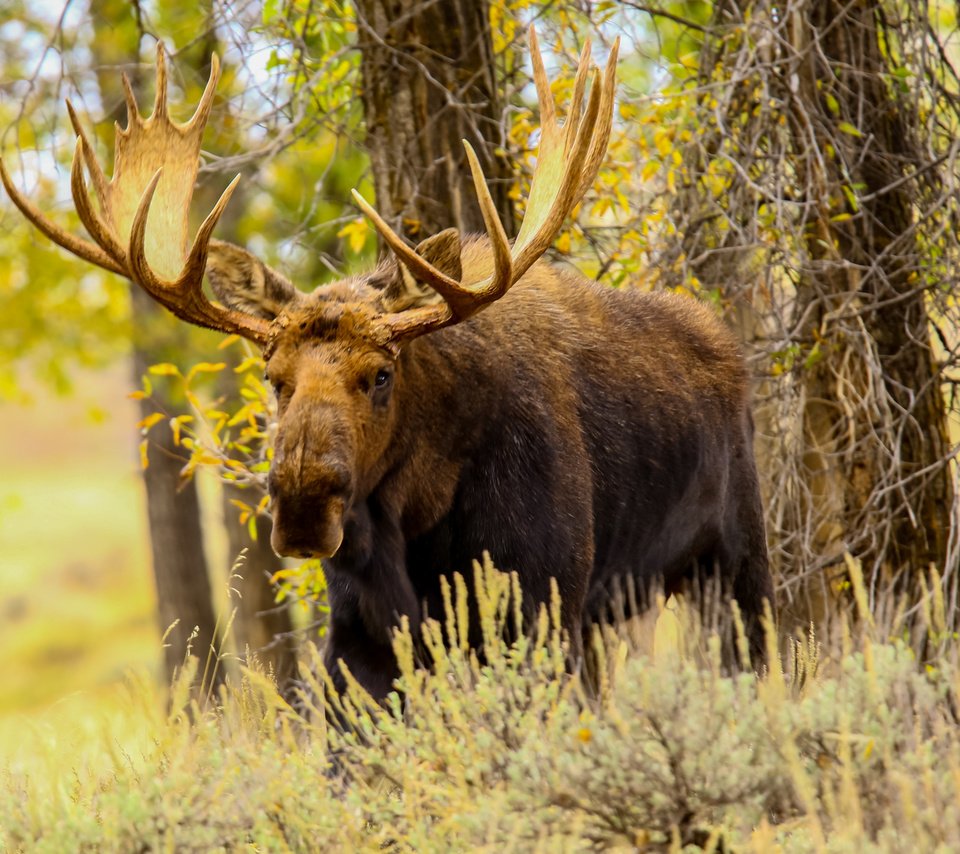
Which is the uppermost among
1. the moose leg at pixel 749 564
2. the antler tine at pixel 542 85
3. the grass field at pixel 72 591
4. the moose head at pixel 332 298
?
the antler tine at pixel 542 85

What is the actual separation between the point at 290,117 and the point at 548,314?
2278mm

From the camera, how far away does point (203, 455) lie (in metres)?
6.55

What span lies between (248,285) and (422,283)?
0.62 meters

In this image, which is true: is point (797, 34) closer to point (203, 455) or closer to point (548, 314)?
point (548, 314)

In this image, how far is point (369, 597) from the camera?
4934 millimetres

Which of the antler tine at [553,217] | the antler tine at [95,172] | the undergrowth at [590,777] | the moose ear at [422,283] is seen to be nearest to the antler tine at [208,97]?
the antler tine at [95,172]

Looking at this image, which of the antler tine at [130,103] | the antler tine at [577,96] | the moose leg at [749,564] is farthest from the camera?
the moose leg at [749,564]

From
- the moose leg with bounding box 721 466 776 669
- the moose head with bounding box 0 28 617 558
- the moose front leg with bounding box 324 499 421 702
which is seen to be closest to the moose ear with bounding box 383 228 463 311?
the moose head with bounding box 0 28 617 558

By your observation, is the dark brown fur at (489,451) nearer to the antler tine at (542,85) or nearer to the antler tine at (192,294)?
the antler tine at (192,294)

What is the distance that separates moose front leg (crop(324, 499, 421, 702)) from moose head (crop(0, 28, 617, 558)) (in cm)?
15

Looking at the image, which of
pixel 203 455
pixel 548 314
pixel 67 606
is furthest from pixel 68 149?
pixel 67 606

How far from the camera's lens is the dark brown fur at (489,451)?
15.1 ft

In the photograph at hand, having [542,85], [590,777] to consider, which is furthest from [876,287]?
[590,777]

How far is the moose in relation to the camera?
4605 millimetres
